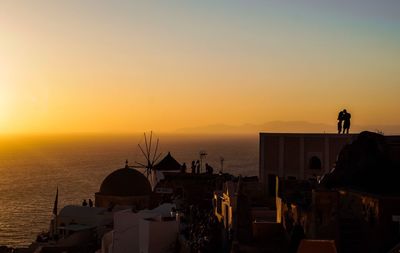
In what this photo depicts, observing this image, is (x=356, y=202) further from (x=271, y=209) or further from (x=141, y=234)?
(x=141, y=234)

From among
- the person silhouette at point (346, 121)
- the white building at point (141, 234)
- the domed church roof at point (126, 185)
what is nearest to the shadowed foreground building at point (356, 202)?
the white building at point (141, 234)

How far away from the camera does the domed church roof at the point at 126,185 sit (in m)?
38.8

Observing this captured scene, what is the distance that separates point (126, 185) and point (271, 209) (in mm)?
15902

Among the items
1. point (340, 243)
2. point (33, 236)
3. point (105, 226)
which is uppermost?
point (340, 243)

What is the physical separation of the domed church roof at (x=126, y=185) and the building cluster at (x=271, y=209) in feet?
0.22

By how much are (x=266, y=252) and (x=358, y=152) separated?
19.5ft

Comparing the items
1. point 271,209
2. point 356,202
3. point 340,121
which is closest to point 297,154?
point 340,121

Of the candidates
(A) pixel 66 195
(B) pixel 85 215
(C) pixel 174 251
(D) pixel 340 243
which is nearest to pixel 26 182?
(A) pixel 66 195

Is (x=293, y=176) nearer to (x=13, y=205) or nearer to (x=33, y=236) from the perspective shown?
(x=33, y=236)

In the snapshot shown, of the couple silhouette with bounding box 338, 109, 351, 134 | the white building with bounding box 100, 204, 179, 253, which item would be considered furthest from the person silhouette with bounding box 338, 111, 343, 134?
the white building with bounding box 100, 204, 179, 253

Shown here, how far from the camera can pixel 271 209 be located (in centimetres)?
2522

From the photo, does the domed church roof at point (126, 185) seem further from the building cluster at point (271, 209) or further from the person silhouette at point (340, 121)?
the person silhouette at point (340, 121)

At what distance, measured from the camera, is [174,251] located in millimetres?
22391

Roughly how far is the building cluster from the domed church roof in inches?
2.6
